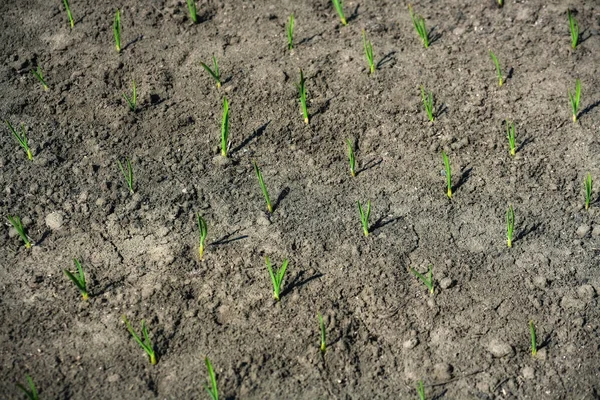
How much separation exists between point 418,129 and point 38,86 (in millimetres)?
1845

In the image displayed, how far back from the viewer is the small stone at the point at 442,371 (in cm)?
255

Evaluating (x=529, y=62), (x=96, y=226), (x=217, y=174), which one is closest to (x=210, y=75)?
(x=217, y=174)

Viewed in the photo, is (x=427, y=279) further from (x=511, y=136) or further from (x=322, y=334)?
(x=511, y=136)

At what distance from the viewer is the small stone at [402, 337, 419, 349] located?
264cm

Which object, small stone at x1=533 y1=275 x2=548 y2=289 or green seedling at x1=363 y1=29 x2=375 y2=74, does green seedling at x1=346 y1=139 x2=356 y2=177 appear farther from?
small stone at x1=533 y1=275 x2=548 y2=289

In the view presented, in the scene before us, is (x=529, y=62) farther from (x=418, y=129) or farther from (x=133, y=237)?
(x=133, y=237)

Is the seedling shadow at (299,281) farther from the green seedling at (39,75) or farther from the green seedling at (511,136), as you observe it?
the green seedling at (39,75)

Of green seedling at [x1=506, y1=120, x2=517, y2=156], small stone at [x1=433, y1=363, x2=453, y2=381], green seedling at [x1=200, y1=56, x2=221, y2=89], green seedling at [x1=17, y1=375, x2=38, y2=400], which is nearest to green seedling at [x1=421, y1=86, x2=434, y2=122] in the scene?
Result: green seedling at [x1=506, y1=120, x2=517, y2=156]

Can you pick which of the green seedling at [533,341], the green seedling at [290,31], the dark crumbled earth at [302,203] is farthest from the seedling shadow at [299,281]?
the green seedling at [290,31]

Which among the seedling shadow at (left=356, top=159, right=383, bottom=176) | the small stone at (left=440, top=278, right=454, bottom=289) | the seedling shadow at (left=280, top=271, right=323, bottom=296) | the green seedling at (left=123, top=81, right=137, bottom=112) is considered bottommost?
the small stone at (left=440, top=278, right=454, bottom=289)

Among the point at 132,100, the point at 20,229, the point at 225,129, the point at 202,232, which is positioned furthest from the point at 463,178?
the point at 20,229

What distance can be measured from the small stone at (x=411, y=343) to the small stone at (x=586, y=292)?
0.67m

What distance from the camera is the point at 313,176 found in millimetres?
3197

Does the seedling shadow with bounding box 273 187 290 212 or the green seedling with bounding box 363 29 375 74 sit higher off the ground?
the green seedling with bounding box 363 29 375 74
